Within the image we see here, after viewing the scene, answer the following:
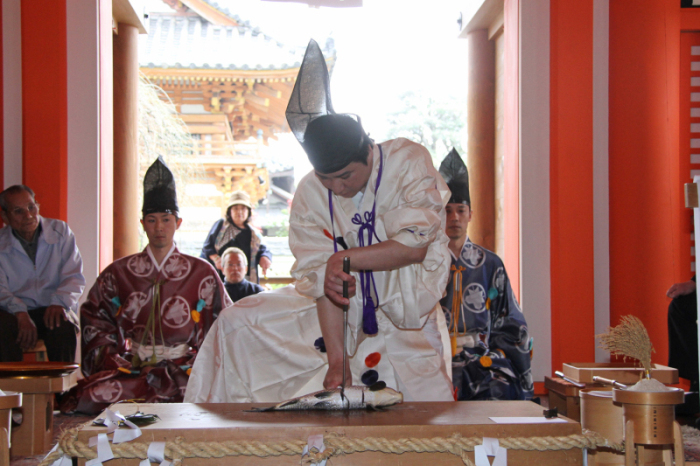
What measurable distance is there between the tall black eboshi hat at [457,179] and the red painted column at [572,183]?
40.9 inches

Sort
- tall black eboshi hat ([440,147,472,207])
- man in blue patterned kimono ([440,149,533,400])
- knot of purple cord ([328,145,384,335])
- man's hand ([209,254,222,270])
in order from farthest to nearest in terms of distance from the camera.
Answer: man's hand ([209,254,222,270]) < tall black eboshi hat ([440,147,472,207]) < man in blue patterned kimono ([440,149,533,400]) < knot of purple cord ([328,145,384,335])

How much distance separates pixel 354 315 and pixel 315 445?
31.5 inches

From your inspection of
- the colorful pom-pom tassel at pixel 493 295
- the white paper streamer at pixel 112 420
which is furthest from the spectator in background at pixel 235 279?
the white paper streamer at pixel 112 420

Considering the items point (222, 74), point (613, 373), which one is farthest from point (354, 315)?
point (222, 74)

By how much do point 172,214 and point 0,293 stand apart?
1074 millimetres

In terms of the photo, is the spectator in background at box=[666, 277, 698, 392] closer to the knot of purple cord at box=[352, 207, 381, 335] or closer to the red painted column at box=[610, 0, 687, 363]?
the red painted column at box=[610, 0, 687, 363]

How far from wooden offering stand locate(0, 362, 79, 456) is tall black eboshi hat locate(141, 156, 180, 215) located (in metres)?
1.00

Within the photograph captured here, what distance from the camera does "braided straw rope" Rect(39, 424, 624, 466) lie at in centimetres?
122

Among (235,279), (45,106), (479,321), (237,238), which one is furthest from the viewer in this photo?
(237,238)

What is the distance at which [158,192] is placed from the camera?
3287 millimetres

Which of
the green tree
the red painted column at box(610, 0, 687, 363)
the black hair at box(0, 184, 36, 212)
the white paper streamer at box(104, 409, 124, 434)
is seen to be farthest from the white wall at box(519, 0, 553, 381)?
the green tree

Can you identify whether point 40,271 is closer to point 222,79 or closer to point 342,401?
point 342,401

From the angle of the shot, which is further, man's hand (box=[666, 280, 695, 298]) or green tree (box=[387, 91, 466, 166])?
green tree (box=[387, 91, 466, 166])

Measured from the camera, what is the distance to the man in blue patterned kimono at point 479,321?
2869 millimetres
